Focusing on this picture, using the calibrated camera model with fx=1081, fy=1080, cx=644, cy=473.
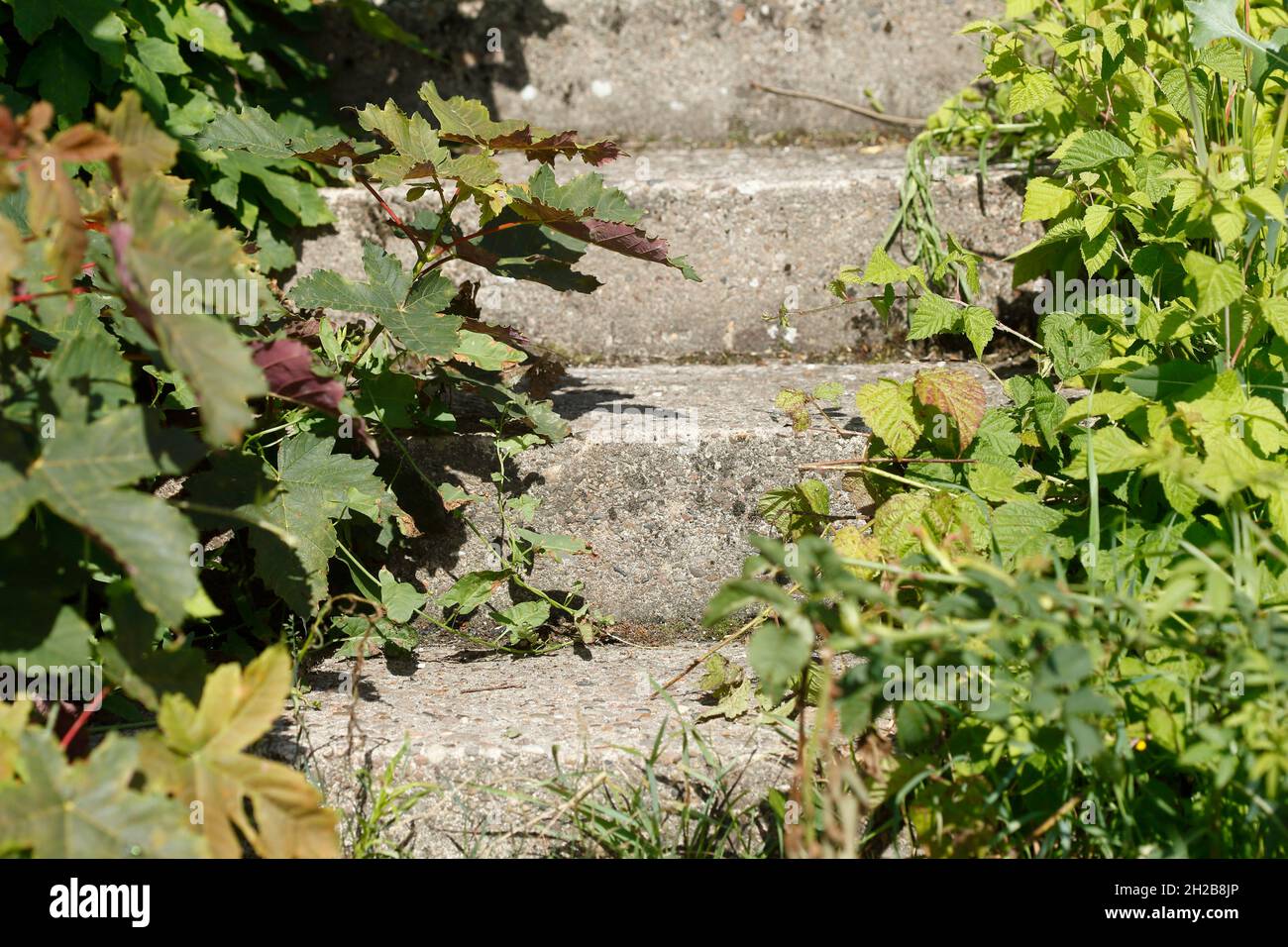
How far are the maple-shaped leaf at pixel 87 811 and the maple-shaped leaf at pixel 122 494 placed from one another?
6.8 inches

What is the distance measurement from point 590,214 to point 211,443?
0.87 meters

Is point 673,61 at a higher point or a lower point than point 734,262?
higher

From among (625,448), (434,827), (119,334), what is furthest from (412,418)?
(434,827)

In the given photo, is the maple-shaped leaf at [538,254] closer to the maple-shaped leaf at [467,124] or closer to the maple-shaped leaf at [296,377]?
the maple-shaped leaf at [467,124]

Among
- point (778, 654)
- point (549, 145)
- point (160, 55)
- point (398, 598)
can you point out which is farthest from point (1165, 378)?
point (160, 55)

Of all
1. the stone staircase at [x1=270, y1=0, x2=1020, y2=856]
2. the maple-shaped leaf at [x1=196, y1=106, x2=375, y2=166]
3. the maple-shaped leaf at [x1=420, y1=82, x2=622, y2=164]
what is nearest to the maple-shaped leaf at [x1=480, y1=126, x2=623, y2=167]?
the maple-shaped leaf at [x1=420, y1=82, x2=622, y2=164]

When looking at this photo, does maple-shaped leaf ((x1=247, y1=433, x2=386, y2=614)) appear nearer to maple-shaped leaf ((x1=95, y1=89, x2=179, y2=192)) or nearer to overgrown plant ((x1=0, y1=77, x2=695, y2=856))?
overgrown plant ((x1=0, y1=77, x2=695, y2=856))

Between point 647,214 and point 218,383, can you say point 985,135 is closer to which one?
point 647,214

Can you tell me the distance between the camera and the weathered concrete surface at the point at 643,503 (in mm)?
1992

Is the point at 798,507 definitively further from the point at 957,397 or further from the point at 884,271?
the point at 884,271

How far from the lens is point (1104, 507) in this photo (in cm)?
166

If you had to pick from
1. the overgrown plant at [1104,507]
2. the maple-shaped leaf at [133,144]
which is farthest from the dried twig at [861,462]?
the maple-shaped leaf at [133,144]

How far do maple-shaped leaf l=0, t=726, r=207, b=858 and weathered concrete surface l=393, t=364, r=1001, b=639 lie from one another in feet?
2.94
